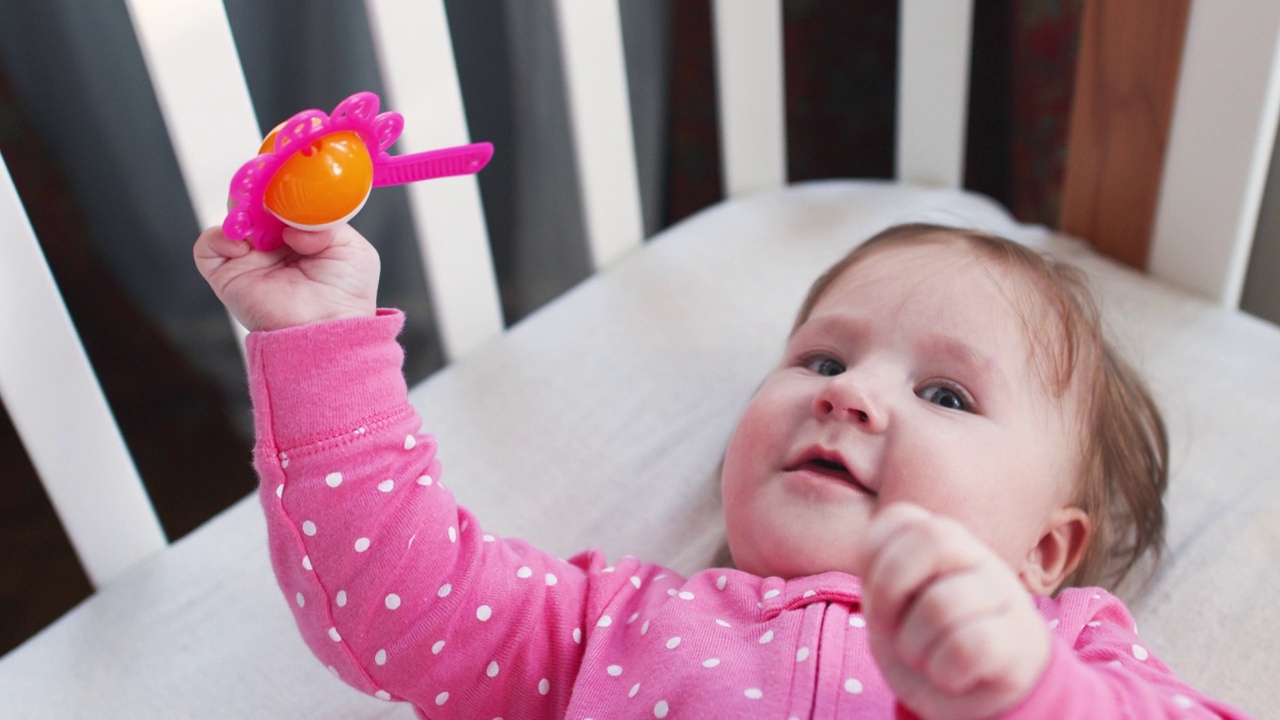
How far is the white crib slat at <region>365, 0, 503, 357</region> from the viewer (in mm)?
812

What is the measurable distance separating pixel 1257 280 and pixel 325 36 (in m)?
0.92

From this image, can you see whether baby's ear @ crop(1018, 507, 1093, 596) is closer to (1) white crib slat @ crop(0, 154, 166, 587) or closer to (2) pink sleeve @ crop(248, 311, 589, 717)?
(2) pink sleeve @ crop(248, 311, 589, 717)

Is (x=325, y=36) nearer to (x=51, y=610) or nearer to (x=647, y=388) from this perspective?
(x=647, y=388)

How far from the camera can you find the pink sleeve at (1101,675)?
0.44 metres

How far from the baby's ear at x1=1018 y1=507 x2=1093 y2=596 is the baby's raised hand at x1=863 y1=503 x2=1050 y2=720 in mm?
266

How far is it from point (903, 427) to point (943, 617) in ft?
0.75

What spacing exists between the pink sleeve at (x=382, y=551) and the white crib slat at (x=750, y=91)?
1.88ft

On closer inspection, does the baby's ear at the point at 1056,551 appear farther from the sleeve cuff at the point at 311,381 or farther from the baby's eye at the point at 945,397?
the sleeve cuff at the point at 311,381

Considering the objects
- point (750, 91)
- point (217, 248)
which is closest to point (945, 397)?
point (217, 248)

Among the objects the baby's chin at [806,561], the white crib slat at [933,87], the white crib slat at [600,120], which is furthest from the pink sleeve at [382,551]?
the white crib slat at [933,87]

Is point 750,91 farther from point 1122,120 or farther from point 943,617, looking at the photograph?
point 943,617

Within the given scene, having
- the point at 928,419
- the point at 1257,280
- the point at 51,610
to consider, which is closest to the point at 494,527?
the point at 928,419

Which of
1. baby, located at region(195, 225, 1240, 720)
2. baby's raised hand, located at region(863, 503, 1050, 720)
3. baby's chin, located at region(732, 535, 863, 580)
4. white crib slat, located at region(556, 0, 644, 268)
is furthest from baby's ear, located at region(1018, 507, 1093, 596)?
white crib slat, located at region(556, 0, 644, 268)

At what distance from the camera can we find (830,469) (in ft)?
2.07
